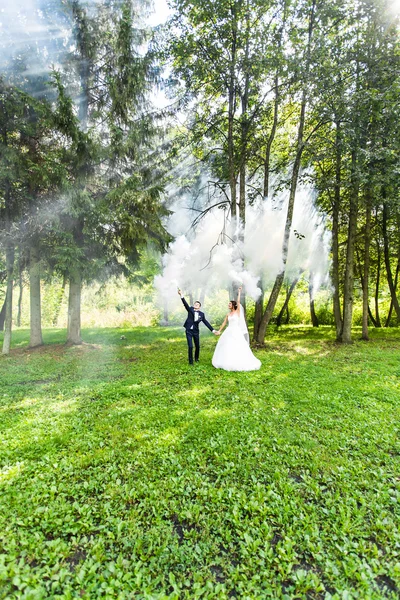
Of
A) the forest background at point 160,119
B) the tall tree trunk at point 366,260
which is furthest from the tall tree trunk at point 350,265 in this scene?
the tall tree trunk at point 366,260

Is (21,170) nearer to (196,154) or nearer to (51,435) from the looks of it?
(196,154)

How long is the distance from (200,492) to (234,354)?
6021mm

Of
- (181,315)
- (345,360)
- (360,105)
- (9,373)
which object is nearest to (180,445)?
(9,373)

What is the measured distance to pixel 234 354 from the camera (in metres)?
9.47

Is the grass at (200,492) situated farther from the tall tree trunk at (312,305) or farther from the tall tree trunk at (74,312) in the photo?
the tall tree trunk at (312,305)

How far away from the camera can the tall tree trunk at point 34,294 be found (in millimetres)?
12094

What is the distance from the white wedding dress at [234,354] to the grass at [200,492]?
1.69 m

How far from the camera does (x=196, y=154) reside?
47.6 ft

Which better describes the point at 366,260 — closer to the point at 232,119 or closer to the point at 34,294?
the point at 232,119

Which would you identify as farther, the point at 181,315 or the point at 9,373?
the point at 181,315

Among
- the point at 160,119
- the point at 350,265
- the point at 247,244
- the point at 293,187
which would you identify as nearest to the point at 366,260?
the point at 350,265

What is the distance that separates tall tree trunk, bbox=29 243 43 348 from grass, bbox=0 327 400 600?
6109 mm

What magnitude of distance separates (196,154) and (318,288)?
14330mm

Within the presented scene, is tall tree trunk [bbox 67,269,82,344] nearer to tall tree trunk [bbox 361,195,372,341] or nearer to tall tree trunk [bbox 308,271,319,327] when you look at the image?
tall tree trunk [bbox 361,195,372,341]
